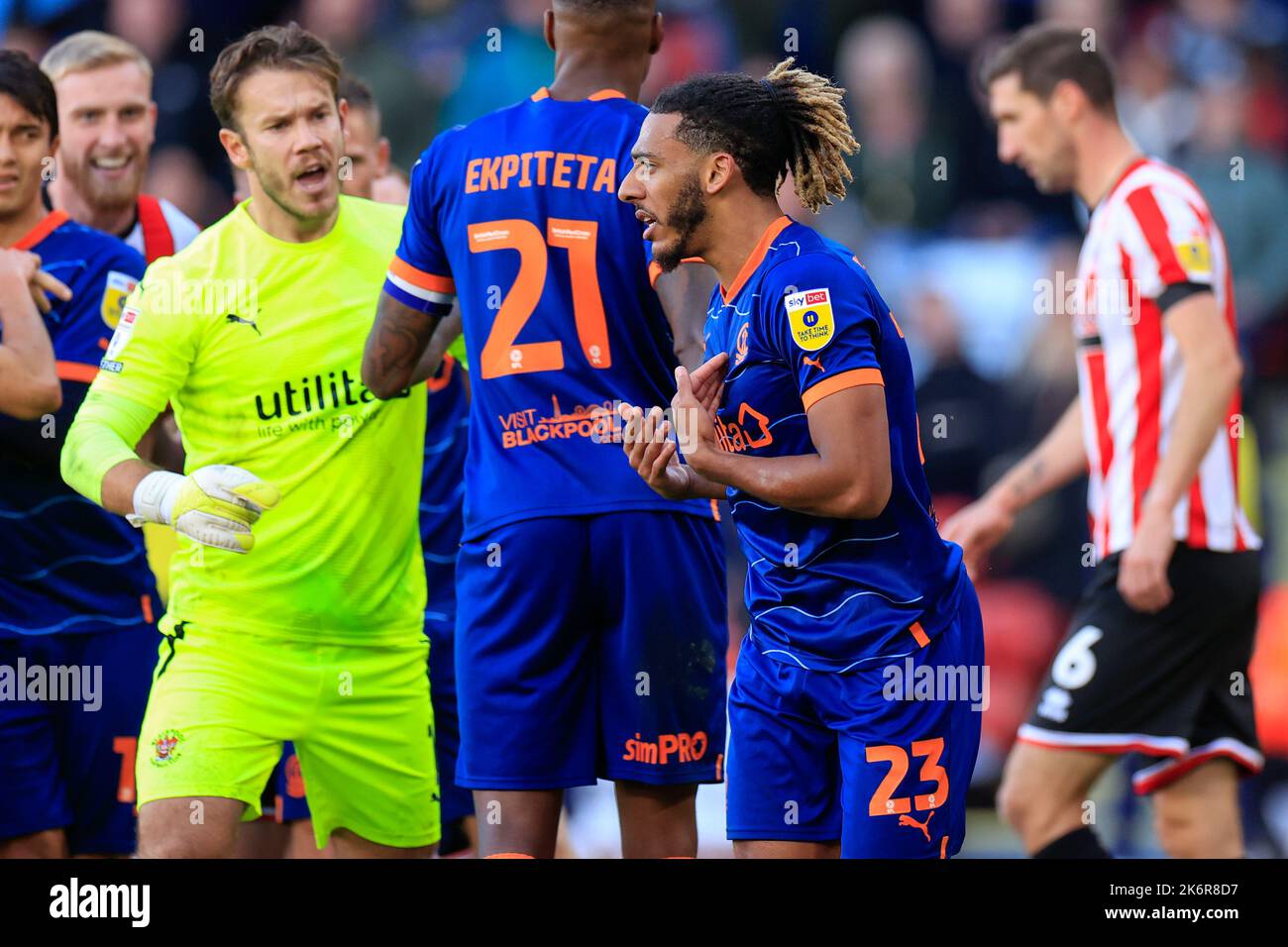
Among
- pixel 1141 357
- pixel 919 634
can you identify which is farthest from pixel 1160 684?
pixel 919 634

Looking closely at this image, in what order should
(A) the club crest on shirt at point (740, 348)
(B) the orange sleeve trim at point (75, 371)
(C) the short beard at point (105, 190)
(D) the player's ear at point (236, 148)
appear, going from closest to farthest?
1. (A) the club crest on shirt at point (740, 348)
2. (D) the player's ear at point (236, 148)
3. (B) the orange sleeve trim at point (75, 371)
4. (C) the short beard at point (105, 190)

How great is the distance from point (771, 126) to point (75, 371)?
8.19 feet

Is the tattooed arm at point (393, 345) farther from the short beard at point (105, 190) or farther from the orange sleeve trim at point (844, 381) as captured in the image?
the short beard at point (105, 190)

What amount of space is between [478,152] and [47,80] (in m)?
1.72

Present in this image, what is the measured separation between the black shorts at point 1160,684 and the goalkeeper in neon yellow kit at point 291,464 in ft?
6.96

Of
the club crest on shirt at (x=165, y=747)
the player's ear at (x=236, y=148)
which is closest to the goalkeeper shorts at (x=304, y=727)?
the club crest on shirt at (x=165, y=747)

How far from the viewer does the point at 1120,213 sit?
20.7 ft

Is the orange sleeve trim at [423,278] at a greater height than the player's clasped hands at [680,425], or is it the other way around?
the orange sleeve trim at [423,278]

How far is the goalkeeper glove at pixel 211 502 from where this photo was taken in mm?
4559

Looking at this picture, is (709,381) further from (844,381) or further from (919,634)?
(919,634)

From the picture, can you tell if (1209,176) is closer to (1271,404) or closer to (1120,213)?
(1271,404)

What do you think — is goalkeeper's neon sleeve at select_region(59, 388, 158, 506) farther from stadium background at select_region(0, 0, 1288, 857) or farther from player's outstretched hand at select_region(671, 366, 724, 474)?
stadium background at select_region(0, 0, 1288, 857)

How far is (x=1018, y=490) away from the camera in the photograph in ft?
20.2
